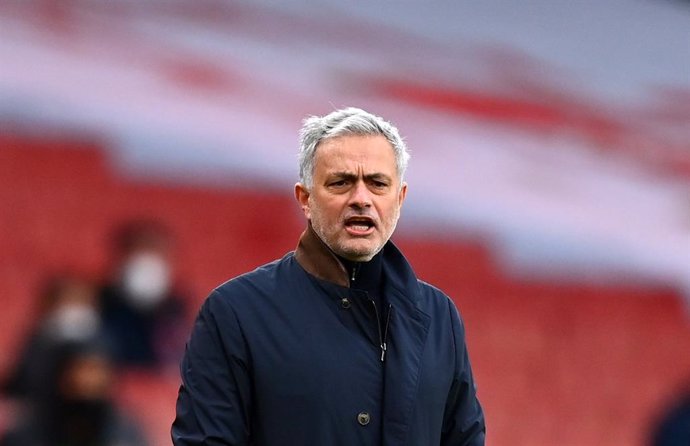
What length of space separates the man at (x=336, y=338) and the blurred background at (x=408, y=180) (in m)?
1.54

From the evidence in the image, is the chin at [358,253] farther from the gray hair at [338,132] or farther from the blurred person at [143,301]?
the blurred person at [143,301]

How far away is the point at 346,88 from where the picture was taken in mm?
3611

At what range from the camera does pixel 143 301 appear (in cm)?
320

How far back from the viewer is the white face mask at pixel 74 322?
9.98 ft

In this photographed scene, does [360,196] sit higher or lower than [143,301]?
higher

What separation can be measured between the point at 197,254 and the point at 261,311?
1758mm

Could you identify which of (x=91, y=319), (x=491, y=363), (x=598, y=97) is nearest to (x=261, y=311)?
(x=91, y=319)

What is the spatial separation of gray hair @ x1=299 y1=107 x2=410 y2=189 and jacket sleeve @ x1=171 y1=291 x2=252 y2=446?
0.20 meters

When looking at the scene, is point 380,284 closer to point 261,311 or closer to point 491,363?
point 261,311

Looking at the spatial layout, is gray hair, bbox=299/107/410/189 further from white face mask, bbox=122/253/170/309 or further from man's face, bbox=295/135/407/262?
white face mask, bbox=122/253/170/309

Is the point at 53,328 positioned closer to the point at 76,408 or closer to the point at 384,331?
the point at 76,408

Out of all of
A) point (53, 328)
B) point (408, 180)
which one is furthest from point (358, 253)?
point (408, 180)

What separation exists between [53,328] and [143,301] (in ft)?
0.81

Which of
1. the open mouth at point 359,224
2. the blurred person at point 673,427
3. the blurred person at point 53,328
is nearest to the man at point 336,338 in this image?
the open mouth at point 359,224
